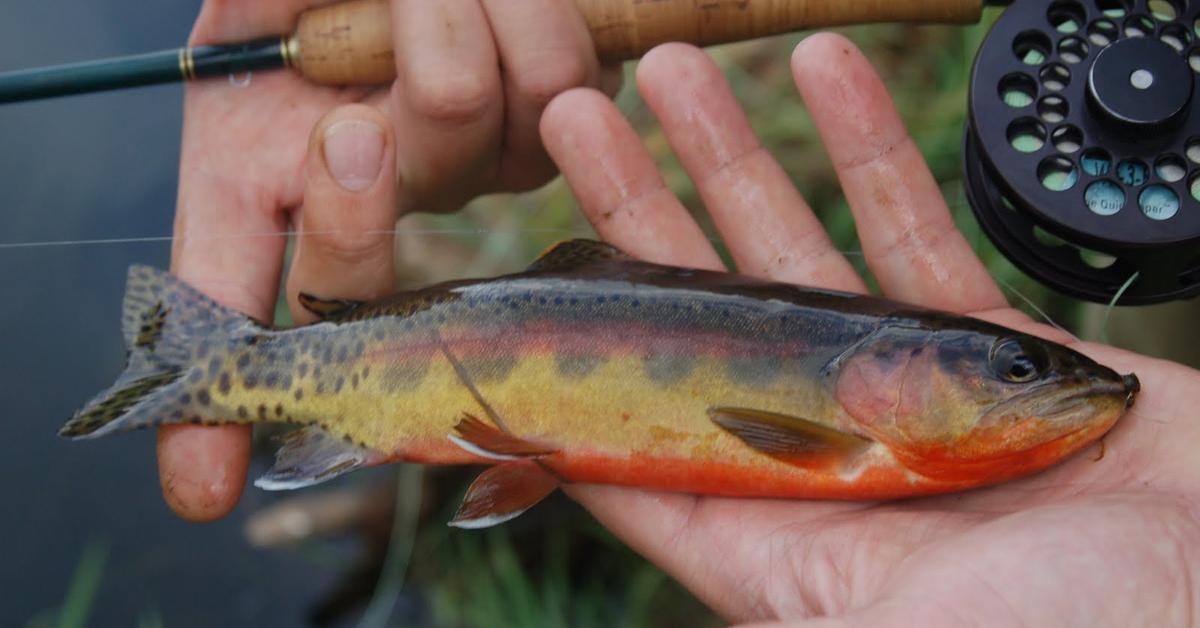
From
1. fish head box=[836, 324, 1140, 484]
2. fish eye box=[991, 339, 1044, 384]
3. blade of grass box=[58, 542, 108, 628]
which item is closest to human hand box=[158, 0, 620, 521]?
blade of grass box=[58, 542, 108, 628]

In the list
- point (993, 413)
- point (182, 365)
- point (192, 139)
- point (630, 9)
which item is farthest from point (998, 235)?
point (192, 139)

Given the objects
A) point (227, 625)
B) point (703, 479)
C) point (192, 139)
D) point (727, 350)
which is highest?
point (192, 139)

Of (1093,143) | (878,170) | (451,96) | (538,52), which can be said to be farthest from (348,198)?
(1093,143)

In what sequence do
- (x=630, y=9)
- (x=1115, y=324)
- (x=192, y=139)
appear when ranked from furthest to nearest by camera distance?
(x=1115, y=324) < (x=192, y=139) < (x=630, y=9)

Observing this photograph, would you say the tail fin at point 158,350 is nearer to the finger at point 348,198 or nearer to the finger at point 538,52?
the finger at point 348,198

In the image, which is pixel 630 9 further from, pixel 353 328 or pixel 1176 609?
pixel 1176 609

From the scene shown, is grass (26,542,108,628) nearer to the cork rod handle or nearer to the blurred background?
the blurred background
